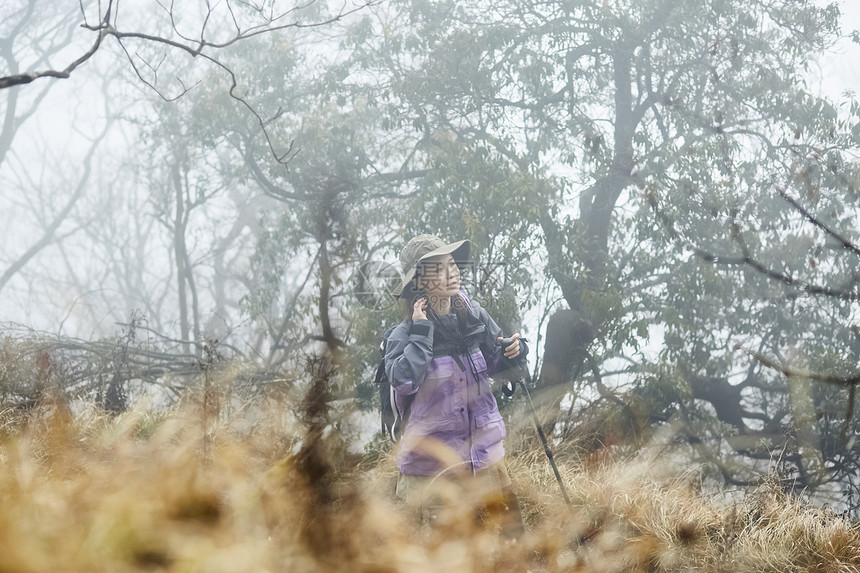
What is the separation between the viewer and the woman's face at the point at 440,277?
304 centimetres

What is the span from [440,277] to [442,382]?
0.45m

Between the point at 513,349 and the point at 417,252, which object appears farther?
the point at 417,252

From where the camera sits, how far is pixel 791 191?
680cm

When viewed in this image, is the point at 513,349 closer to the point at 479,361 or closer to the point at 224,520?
the point at 479,361

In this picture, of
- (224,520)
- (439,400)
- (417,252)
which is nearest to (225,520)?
(224,520)

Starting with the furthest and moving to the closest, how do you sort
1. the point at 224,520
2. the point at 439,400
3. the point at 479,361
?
the point at 479,361 < the point at 439,400 < the point at 224,520

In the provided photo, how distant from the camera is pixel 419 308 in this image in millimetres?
2957

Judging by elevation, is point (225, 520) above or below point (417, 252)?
below

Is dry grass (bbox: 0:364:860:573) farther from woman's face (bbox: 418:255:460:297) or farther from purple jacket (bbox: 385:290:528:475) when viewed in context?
woman's face (bbox: 418:255:460:297)

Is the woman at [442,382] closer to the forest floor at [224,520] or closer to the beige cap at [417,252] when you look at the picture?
the beige cap at [417,252]

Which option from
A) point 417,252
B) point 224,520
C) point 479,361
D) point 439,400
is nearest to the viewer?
point 224,520

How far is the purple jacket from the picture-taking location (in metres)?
2.85

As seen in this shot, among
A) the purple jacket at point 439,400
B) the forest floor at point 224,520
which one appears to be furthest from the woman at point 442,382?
the forest floor at point 224,520

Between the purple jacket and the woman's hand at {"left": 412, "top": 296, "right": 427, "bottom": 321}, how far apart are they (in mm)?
44
